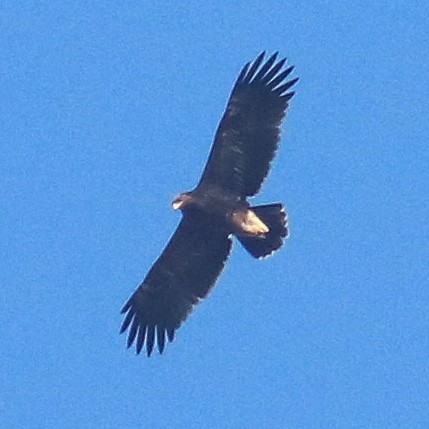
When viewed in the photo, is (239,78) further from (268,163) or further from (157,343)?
(157,343)

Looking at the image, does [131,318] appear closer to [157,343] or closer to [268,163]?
[157,343]

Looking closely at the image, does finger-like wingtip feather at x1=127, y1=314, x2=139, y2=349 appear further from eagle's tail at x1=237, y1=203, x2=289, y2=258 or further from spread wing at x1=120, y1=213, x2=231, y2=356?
eagle's tail at x1=237, y1=203, x2=289, y2=258

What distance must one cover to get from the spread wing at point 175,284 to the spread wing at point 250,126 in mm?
871

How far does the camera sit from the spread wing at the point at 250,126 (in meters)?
25.2

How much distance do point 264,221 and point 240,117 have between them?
127 cm

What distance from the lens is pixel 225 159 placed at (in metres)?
25.4

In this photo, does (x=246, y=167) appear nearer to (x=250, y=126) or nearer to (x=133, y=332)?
(x=250, y=126)

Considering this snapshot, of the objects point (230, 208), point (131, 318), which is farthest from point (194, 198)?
point (131, 318)

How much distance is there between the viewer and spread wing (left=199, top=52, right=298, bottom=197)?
25.2 meters

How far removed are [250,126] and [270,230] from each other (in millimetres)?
1255

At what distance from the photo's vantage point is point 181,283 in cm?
2627

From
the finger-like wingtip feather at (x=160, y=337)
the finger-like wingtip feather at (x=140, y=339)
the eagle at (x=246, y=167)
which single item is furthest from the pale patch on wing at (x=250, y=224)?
the finger-like wingtip feather at (x=140, y=339)

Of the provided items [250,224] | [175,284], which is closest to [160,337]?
[175,284]

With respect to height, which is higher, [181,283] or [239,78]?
[239,78]
